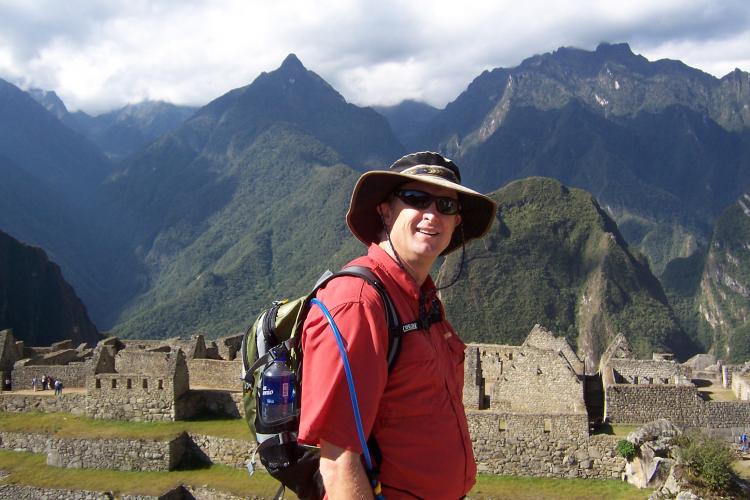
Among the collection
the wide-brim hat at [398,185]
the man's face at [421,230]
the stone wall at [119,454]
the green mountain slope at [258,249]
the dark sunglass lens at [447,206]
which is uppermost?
the green mountain slope at [258,249]

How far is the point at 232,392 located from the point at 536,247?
76.6 meters

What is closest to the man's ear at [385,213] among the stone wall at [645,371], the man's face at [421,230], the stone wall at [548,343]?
the man's face at [421,230]

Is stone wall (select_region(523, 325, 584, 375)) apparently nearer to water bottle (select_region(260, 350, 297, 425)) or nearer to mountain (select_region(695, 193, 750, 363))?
water bottle (select_region(260, 350, 297, 425))

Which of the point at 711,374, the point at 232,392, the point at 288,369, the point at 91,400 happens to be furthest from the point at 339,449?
the point at 711,374

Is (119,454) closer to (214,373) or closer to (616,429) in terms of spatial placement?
(214,373)

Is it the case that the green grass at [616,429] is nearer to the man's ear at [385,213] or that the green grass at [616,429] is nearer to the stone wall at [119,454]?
the stone wall at [119,454]

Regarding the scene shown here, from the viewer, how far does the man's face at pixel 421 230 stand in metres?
3.73

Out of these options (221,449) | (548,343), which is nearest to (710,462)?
(221,449)

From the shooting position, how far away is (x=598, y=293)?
282 feet

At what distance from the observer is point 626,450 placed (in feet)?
47.1

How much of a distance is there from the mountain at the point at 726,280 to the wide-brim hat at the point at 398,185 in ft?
404

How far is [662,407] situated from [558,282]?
247ft

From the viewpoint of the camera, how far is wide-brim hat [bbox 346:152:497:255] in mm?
3799

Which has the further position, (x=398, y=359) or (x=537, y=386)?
(x=537, y=386)
